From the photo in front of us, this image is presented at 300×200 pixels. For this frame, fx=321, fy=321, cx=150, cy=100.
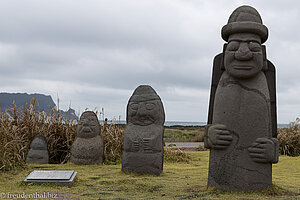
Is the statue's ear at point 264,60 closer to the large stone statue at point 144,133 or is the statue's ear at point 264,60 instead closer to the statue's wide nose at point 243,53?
the statue's wide nose at point 243,53

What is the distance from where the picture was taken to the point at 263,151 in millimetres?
4223

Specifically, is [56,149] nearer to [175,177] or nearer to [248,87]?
[175,177]

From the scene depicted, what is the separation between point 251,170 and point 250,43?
5.61ft

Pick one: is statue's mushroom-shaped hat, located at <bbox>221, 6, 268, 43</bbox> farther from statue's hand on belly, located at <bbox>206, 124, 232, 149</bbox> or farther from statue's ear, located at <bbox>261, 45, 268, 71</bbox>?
statue's hand on belly, located at <bbox>206, 124, 232, 149</bbox>

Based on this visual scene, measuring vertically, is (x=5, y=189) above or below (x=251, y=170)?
below

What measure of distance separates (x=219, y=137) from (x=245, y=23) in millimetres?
1600

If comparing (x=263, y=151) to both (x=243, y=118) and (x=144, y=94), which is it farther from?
(x=144, y=94)

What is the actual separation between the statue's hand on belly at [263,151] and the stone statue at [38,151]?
5261 millimetres

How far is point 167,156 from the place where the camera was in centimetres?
928

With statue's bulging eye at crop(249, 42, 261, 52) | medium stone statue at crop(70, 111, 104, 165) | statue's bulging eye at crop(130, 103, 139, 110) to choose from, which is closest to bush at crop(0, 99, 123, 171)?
medium stone statue at crop(70, 111, 104, 165)

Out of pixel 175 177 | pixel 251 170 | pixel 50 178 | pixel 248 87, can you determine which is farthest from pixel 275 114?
pixel 50 178

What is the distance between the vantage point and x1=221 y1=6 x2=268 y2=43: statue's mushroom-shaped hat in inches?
173

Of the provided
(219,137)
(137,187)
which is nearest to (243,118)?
(219,137)

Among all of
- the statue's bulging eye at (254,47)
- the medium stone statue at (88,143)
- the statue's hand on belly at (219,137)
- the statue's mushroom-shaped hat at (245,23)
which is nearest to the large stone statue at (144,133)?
the medium stone statue at (88,143)
